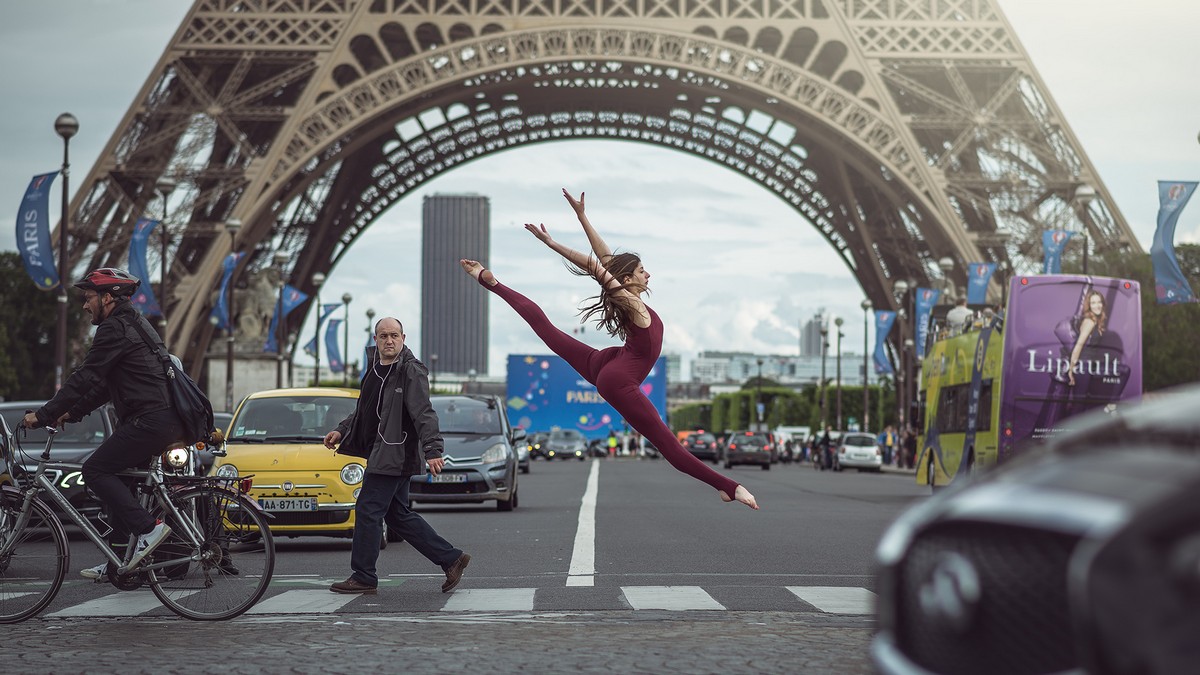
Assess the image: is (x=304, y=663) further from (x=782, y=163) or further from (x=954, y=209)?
(x=782, y=163)

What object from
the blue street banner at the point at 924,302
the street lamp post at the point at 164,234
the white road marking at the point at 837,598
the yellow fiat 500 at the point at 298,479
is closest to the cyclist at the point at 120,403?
the white road marking at the point at 837,598

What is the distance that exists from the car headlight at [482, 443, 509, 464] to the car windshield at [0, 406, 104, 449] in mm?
5702

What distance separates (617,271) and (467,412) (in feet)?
45.8

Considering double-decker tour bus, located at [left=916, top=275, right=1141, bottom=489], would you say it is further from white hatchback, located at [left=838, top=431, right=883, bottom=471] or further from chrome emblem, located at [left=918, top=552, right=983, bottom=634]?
white hatchback, located at [left=838, top=431, right=883, bottom=471]

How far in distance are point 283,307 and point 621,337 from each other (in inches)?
1627

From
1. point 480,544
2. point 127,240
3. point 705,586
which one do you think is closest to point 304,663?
point 705,586

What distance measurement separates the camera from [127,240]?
139 ft

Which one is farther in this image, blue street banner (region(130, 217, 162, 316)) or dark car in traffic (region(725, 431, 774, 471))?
dark car in traffic (region(725, 431, 774, 471))

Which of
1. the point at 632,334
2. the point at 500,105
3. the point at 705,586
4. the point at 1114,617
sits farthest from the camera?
the point at 500,105

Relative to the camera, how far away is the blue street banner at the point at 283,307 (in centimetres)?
4794

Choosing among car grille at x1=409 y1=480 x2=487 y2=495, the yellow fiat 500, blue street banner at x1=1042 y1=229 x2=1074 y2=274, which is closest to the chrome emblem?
the yellow fiat 500

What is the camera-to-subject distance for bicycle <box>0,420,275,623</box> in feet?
26.8

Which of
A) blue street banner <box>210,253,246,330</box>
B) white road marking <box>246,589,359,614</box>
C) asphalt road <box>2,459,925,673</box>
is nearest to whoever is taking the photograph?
asphalt road <box>2,459,925,673</box>

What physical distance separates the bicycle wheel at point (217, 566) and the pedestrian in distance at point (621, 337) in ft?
5.75
